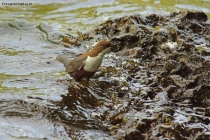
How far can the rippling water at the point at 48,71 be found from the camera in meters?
4.71

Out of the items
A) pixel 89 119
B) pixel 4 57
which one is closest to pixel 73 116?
pixel 89 119

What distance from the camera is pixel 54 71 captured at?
21.5ft

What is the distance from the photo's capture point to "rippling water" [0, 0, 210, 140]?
4715 mm

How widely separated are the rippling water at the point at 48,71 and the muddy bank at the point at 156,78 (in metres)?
0.23

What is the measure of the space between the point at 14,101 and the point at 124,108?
1.33m

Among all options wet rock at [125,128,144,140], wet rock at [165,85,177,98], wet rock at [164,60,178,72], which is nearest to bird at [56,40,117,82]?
wet rock at [164,60,178,72]

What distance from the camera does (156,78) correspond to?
558cm

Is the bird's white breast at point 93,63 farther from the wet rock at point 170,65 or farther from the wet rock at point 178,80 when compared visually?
the wet rock at point 178,80

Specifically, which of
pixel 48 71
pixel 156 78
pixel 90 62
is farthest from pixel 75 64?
pixel 156 78

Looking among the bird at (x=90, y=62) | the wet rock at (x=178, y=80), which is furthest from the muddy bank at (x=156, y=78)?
the bird at (x=90, y=62)

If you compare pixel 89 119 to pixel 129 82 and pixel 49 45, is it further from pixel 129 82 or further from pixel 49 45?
pixel 49 45

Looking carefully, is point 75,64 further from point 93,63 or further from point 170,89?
point 170,89

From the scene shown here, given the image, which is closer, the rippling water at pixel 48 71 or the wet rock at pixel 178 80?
the rippling water at pixel 48 71

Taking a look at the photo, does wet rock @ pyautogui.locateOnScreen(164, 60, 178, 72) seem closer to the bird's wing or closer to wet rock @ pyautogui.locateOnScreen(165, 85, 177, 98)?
wet rock @ pyautogui.locateOnScreen(165, 85, 177, 98)
